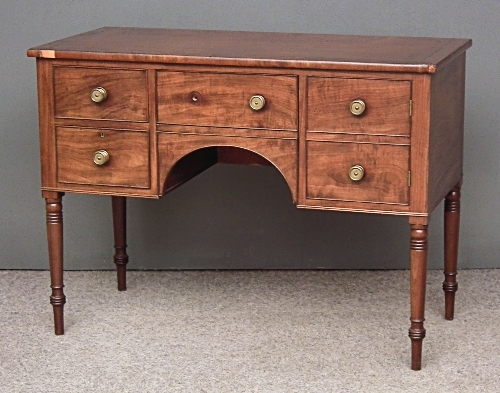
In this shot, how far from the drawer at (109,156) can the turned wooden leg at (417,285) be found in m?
0.76

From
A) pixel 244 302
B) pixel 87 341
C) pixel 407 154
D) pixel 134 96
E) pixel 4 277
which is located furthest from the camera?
pixel 4 277

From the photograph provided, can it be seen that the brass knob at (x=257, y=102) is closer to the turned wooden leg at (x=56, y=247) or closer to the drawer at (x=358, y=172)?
the drawer at (x=358, y=172)

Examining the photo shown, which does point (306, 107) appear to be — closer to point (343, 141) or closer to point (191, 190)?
point (343, 141)

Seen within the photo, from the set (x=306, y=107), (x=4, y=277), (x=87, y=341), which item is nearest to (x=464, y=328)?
(x=306, y=107)

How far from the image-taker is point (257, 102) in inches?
112

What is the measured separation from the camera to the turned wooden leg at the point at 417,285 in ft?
9.38

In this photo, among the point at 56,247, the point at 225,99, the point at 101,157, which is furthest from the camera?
the point at 56,247

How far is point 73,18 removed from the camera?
371 cm

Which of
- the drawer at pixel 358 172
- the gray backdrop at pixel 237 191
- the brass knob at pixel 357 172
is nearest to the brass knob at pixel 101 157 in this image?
the drawer at pixel 358 172

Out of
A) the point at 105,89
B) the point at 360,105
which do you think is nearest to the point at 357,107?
the point at 360,105

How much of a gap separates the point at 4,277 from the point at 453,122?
1.72 m

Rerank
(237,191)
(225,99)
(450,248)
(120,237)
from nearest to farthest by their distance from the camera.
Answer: (225,99) < (450,248) < (120,237) < (237,191)

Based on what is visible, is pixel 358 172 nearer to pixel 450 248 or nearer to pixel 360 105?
pixel 360 105

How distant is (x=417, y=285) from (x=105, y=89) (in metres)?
1.01
